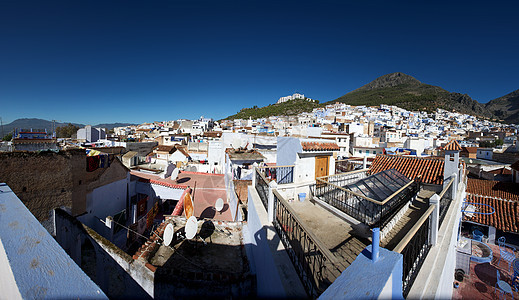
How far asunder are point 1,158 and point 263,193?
9.68 meters

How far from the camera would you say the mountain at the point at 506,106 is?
123044 millimetres

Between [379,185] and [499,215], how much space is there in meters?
11.9

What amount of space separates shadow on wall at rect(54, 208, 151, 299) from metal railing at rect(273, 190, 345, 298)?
487cm

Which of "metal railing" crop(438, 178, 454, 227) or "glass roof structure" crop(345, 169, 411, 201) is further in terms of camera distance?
"glass roof structure" crop(345, 169, 411, 201)

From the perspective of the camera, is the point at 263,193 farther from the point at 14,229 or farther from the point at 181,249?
the point at 14,229

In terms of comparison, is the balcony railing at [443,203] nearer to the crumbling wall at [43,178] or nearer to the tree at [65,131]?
the crumbling wall at [43,178]

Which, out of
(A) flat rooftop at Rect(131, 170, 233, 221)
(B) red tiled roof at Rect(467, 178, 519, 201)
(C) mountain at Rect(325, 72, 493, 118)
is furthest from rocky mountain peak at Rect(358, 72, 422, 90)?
(A) flat rooftop at Rect(131, 170, 233, 221)

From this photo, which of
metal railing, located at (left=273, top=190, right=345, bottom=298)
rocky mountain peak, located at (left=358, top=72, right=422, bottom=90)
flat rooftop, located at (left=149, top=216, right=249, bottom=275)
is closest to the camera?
metal railing, located at (left=273, top=190, right=345, bottom=298)

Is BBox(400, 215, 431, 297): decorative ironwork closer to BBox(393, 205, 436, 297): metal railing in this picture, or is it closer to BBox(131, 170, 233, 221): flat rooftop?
BBox(393, 205, 436, 297): metal railing

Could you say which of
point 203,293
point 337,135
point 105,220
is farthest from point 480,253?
point 337,135

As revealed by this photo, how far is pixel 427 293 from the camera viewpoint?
2.70 m

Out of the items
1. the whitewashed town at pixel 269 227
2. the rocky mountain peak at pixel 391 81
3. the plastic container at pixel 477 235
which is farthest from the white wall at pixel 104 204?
the rocky mountain peak at pixel 391 81

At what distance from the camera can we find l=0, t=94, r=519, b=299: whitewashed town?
7.47ft

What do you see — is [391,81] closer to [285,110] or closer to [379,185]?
[285,110]
